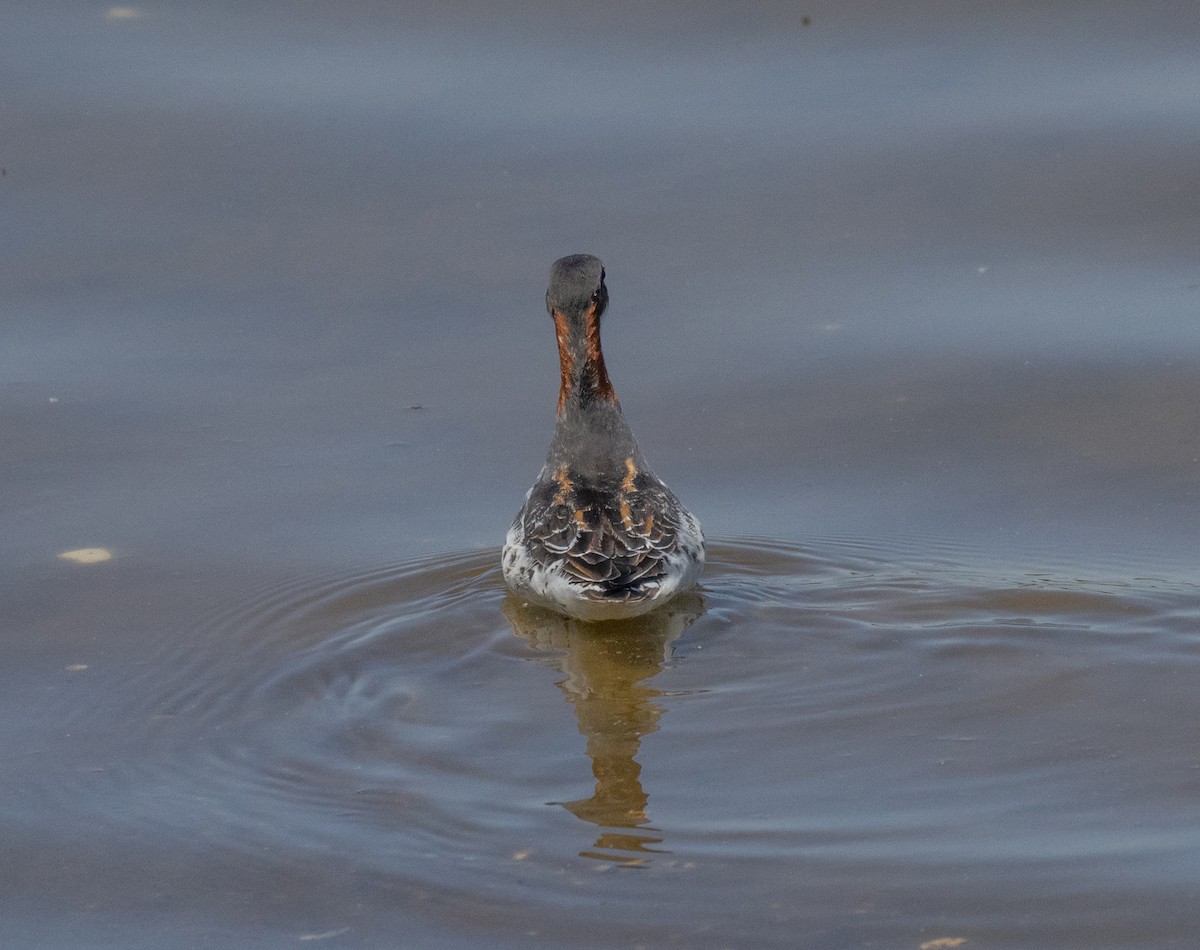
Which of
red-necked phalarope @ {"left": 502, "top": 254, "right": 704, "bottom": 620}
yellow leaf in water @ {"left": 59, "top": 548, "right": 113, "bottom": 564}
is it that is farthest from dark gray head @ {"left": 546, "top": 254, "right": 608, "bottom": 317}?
yellow leaf in water @ {"left": 59, "top": 548, "right": 113, "bottom": 564}

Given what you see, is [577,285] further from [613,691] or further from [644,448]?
[613,691]

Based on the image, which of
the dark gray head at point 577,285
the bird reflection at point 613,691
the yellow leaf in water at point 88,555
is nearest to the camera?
the bird reflection at point 613,691

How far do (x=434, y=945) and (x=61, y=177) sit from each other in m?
7.94

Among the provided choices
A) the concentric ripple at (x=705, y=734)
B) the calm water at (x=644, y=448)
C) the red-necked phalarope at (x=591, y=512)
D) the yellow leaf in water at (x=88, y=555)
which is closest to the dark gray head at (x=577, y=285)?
the red-necked phalarope at (x=591, y=512)

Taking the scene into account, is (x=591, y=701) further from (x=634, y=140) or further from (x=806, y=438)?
(x=634, y=140)

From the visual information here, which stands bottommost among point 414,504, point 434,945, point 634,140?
point 434,945

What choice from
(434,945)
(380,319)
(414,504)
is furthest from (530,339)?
(434,945)

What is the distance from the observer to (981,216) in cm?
1180

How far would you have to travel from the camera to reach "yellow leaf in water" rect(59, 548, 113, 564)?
→ 895 cm

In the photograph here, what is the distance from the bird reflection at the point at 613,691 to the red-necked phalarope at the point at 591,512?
12 cm

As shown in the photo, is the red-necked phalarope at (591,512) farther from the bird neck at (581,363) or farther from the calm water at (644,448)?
the calm water at (644,448)

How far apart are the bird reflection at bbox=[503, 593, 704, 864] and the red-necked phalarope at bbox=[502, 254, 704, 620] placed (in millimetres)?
117

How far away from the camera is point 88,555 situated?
29.5 ft

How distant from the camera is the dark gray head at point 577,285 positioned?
907 cm
